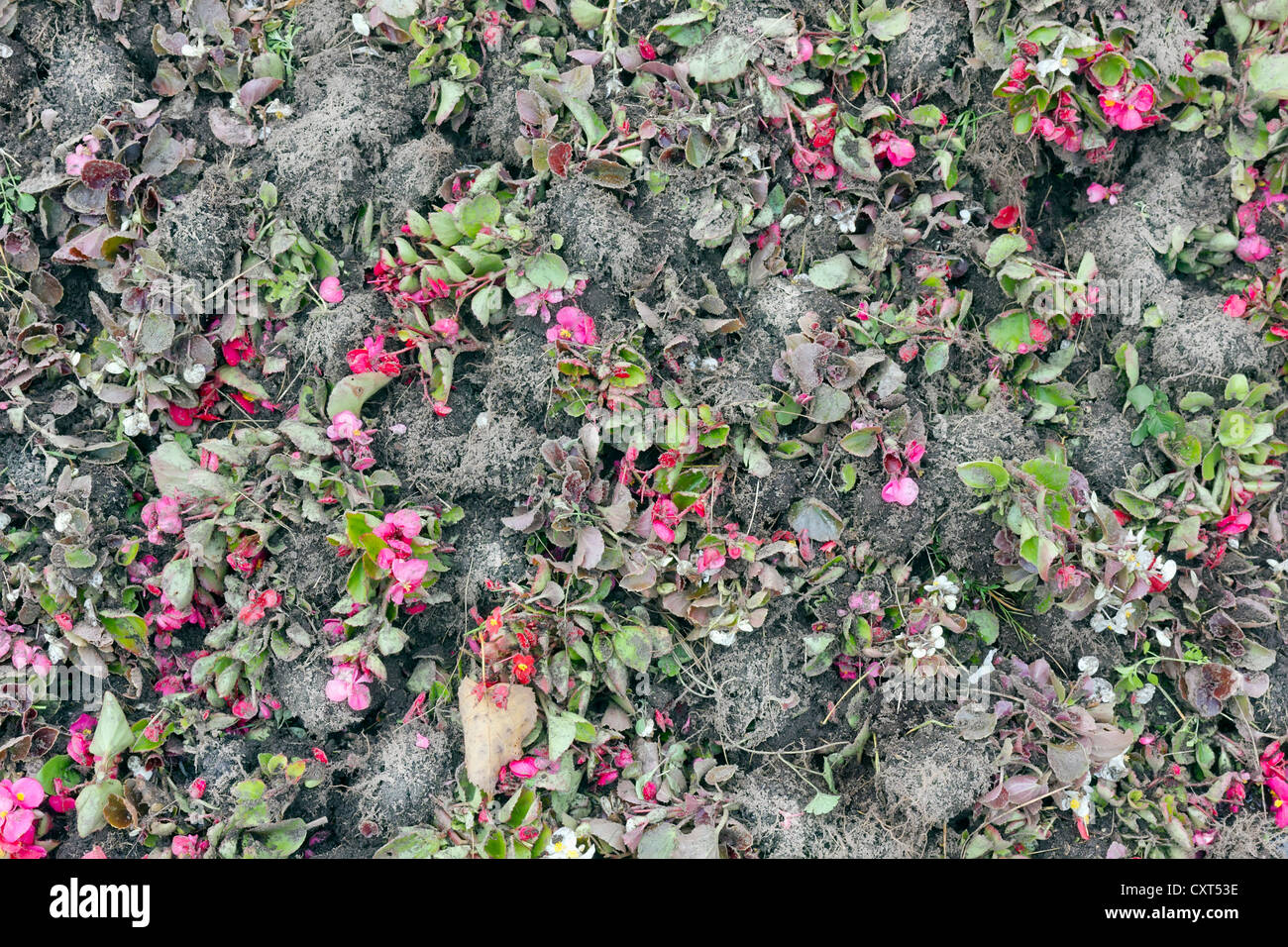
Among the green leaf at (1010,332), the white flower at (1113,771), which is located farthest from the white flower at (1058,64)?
the white flower at (1113,771)

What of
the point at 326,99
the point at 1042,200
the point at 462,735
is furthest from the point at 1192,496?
the point at 326,99

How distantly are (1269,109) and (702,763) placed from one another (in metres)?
2.66

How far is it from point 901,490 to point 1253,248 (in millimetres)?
1420

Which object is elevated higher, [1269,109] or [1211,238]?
[1269,109]

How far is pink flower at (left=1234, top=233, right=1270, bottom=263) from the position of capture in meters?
2.85

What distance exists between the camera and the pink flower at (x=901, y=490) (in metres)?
2.61

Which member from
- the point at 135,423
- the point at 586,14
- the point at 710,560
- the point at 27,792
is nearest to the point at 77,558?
the point at 135,423

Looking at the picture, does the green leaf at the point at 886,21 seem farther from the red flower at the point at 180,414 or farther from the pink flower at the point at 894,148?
the red flower at the point at 180,414

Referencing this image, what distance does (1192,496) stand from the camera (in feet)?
8.94

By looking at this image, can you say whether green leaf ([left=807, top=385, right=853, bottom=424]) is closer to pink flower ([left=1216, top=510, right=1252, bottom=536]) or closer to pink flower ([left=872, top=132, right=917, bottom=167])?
pink flower ([left=872, top=132, right=917, bottom=167])

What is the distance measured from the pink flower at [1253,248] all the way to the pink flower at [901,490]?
1.36m

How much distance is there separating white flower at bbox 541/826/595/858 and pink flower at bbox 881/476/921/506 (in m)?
1.29

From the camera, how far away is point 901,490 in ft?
8.57

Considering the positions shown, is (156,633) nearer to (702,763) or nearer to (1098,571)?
(702,763)
